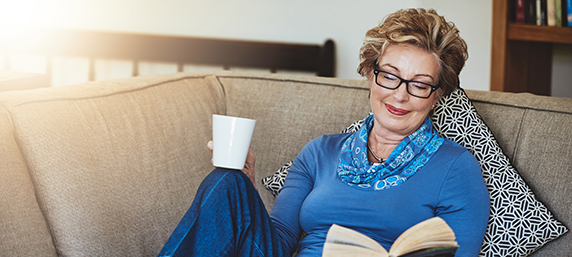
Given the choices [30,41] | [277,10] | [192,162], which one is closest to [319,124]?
[192,162]

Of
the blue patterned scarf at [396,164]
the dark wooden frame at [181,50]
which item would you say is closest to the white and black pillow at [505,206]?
the blue patterned scarf at [396,164]

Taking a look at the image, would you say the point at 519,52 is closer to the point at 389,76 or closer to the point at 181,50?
the point at 389,76

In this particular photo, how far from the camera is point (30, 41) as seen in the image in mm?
2875

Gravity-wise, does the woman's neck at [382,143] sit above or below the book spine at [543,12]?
below

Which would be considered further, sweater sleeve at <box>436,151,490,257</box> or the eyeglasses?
the eyeglasses

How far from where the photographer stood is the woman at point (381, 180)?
106 cm

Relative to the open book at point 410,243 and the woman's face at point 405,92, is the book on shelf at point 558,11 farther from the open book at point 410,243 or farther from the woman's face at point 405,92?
the open book at point 410,243

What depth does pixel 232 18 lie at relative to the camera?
2801 mm

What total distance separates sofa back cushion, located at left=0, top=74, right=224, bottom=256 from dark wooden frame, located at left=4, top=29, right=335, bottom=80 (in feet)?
3.61

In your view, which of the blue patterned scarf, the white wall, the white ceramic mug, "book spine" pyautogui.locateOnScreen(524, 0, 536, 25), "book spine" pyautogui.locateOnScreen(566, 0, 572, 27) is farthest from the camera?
the white wall

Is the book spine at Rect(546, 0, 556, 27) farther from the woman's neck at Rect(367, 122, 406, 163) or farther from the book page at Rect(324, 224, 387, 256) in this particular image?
the book page at Rect(324, 224, 387, 256)

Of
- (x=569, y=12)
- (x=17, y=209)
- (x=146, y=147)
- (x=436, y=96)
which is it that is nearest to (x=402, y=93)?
(x=436, y=96)

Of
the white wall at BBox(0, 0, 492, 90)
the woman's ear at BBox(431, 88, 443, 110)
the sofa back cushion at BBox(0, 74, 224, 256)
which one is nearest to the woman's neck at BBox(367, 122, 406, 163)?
the woman's ear at BBox(431, 88, 443, 110)

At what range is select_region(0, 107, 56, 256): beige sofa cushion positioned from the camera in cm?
108
